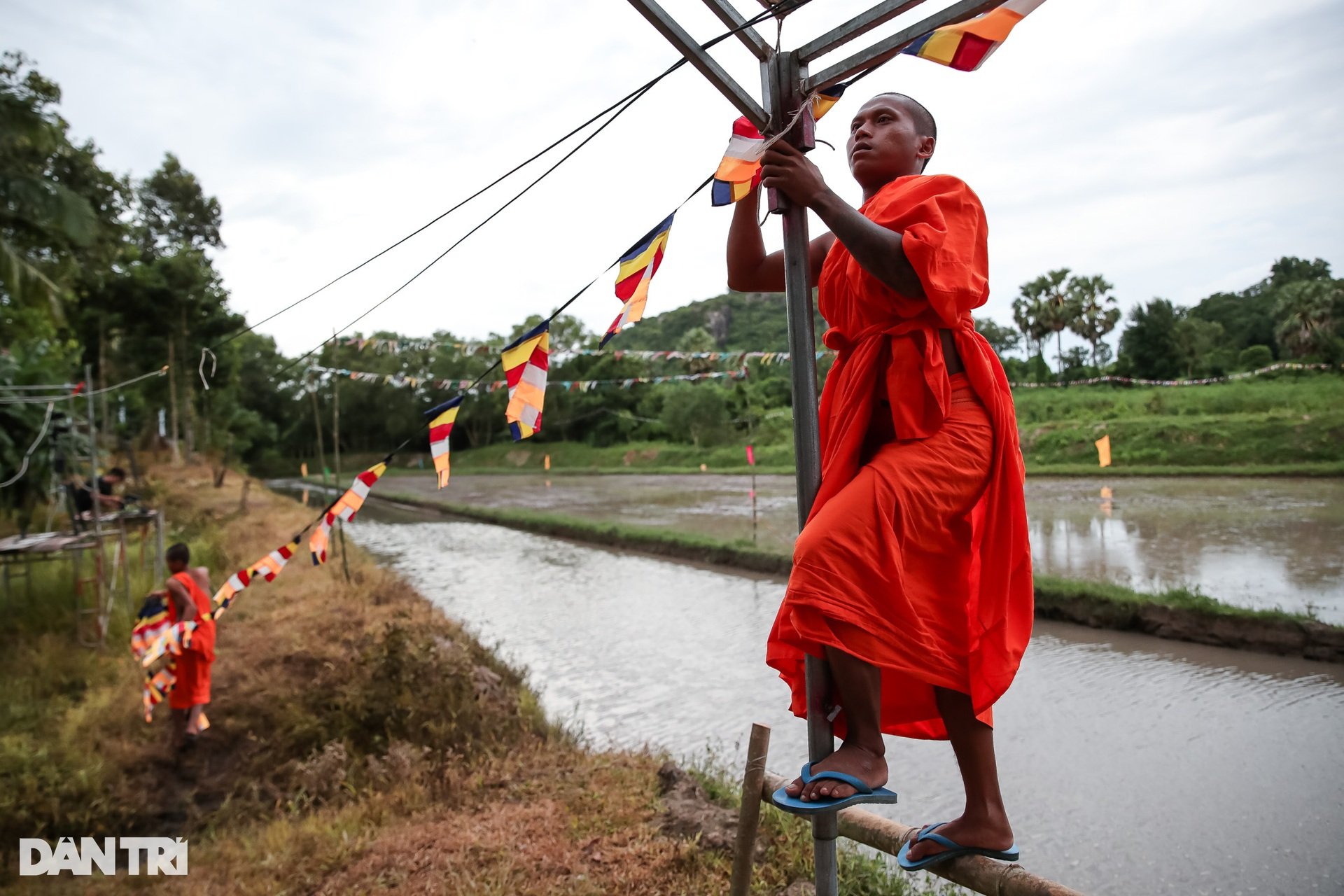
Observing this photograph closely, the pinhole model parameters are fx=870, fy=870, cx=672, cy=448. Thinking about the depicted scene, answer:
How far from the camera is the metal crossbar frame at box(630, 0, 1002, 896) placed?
5.78 ft

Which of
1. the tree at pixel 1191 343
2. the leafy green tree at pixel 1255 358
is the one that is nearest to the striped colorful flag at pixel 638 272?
the leafy green tree at pixel 1255 358

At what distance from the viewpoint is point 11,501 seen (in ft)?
38.9

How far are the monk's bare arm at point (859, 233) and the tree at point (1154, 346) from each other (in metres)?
34.9

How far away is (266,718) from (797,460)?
6.99 metres

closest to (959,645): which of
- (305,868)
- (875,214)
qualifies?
(875,214)

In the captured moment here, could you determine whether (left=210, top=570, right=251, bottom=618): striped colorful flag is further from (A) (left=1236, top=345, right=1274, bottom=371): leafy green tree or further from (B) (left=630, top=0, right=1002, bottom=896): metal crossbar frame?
(A) (left=1236, top=345, right=1274, bottom=371): leafy green tree

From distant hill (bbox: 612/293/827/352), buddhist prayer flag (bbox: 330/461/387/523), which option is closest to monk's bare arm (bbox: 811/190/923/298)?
buddhist prayer flag (bbox: 330/461/387/523)

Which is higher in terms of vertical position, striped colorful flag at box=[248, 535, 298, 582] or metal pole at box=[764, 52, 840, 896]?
metal pole at box=[764, 52, 840, 896]

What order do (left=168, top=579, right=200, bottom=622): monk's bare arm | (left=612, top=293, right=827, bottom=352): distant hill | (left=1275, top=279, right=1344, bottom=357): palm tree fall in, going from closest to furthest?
(left=168, top=579, right=200, bottom=622): monk's bare arm < (left=1275, top=279, right=1344, bottom=357): palm tree < (left=612, top=293, right=827, bottom=352): distant hill

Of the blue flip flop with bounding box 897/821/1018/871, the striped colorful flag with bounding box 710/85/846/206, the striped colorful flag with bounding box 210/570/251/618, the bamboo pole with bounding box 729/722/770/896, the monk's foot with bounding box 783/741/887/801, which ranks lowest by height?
the bamboo pole with bounding box 729/722/770/896

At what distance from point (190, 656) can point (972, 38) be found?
7074 millimetres

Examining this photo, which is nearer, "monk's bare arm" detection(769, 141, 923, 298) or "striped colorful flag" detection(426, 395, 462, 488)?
"monk's bare arm" detection(769, 141, 923, 298)

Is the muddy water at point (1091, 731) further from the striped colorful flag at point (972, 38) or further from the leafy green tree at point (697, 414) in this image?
the leafy green tree at point (697, 414)

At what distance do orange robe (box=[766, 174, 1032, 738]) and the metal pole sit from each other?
50mm
